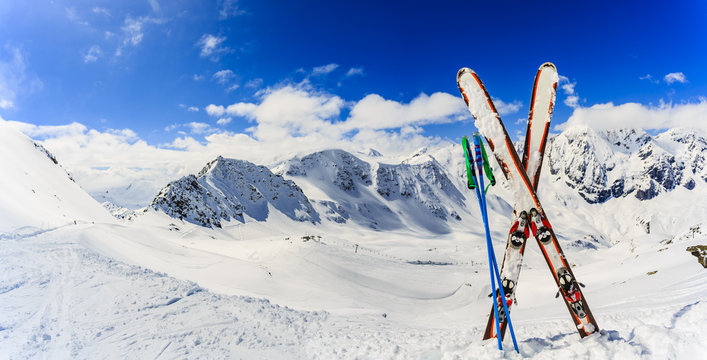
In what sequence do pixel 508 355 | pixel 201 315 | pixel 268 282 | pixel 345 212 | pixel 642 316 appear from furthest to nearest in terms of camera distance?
pixel 345 212
pixel 268 282
pixel 201 315
pixel 642 316
pixel 508 355

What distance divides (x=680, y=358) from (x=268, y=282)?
74.7 ft

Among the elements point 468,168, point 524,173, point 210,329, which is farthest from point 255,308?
point 524,173

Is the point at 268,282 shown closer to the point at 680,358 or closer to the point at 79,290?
the point at 79,290

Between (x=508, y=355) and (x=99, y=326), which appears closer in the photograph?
(x=508, y=355)

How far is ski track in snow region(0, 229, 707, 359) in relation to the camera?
24.2ft

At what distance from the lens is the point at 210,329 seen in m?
10.4

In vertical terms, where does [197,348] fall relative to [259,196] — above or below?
below

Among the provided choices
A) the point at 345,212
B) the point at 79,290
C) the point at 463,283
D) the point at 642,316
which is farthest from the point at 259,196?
the point at 642,316

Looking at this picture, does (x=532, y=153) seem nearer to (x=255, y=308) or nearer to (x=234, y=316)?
(x=234, y=316)

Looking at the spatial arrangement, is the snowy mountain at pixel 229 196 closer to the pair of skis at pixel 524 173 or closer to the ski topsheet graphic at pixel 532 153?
the pair of skis at pixel 524 173

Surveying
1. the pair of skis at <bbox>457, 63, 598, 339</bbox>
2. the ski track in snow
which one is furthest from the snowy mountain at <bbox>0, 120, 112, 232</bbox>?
the pair of skis at <bbox>457, 63, 598, 339</bbox>

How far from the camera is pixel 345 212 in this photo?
160 metres

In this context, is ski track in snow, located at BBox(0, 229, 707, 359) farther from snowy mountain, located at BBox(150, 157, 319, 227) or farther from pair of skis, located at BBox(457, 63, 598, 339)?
snowy mountain, located at BBox(150, 157, 319, 227)

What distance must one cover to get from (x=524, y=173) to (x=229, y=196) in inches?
4268
